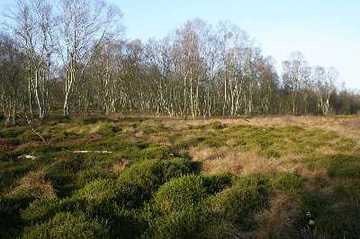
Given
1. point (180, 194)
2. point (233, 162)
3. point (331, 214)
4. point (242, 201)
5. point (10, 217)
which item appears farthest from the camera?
point (233, 162)

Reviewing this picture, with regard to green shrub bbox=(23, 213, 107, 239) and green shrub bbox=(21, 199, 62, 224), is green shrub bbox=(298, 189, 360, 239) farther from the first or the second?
green shrub bbox=(21, 199, 62, 224)

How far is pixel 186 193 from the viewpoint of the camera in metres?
9.83

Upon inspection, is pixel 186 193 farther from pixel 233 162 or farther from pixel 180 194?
pixel 233 162

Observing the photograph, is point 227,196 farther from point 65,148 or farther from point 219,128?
point 219,128

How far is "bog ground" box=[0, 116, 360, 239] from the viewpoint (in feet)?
26.1

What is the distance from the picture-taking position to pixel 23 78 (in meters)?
53.5

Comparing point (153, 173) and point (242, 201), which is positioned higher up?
point (153, 173)

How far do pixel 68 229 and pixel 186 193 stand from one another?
3.05 metres

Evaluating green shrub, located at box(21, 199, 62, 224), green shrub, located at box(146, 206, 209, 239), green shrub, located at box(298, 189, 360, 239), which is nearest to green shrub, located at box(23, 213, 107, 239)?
green shrub, located at box(21, 199, 62, 224)

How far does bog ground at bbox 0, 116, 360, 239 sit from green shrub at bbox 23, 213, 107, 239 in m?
0.02

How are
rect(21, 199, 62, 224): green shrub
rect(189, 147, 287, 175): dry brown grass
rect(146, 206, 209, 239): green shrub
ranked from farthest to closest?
rect(189, 147, 287, 175): dry brown grass → rect(21, 199, 62, 224): green shrub → rect(146, 206, 209, 239): green shrub

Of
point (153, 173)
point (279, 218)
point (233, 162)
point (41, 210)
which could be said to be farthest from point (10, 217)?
point (233, 162)

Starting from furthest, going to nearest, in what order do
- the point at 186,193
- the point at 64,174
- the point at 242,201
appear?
1. the point at 64,174
2. the point at 186,193
3. the point at 242,201

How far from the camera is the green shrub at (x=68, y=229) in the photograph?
7359mm
